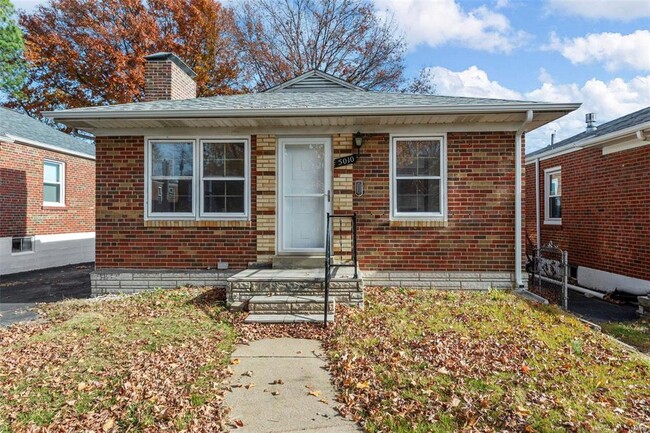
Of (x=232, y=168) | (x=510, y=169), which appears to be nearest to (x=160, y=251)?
(x=232, y=168)

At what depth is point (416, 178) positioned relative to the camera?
712 cm

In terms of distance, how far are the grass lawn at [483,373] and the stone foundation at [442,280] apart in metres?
1.20

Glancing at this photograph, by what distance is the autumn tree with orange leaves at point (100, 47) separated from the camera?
19.1 m

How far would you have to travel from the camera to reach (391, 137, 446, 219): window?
23.3 feet

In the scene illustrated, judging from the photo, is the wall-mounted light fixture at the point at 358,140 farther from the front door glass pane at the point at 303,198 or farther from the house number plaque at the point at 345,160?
the front door glass pane at the point at 303,198

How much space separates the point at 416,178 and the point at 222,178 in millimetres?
3545

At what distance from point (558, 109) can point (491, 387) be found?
4.88m

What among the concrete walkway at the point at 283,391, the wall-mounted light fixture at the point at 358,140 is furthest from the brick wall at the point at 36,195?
the concrete walkway at the point at 283,391

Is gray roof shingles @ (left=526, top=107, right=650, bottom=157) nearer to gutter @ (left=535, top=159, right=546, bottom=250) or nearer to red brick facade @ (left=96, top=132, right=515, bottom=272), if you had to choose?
gutter @ (left=535, top=159, right=546, bottom=250)

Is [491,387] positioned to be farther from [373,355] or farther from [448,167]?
[448,167]

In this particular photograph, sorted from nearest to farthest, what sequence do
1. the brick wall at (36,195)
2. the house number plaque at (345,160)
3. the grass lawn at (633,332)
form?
the grass lawn at (633,332)
the house number plaque at (345,160)
the brick wall at (36,195)

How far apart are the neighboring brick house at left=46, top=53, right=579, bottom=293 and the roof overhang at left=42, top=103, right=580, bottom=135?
4 centimetres

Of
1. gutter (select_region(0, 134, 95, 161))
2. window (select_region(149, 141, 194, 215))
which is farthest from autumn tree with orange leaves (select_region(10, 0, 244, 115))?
window (select_region(149, 141, 194, 215))

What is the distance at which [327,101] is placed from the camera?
753cm
